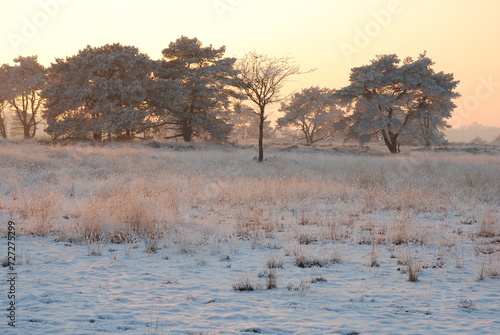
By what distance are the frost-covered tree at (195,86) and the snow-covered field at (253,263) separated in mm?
24719

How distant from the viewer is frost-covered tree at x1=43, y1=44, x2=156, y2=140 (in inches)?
1234

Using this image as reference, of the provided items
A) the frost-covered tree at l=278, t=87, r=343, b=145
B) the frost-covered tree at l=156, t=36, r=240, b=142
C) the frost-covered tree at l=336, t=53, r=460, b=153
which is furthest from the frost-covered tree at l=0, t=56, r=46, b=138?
the frost-covered tree at l=336, t=53, r=460, b=153

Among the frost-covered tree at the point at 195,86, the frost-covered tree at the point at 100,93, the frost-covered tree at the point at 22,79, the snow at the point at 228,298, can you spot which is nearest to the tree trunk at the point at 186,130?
the frost-covered tree at the point at 195,86

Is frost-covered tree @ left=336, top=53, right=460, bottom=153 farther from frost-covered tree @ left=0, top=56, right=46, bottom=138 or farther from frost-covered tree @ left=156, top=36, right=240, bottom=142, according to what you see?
frost-covered tree @ left=0, top=56, right=46, bottom=138

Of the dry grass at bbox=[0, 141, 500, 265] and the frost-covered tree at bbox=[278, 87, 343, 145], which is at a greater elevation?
the frost-covered tree at bbox=[278, 87, 343, 145]

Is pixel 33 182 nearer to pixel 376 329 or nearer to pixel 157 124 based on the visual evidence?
pixel 376 329

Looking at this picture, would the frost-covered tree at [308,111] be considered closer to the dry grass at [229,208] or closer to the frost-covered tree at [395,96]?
the frost-covered tree at [395,96]

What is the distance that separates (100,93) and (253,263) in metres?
30.1

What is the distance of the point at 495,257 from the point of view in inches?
222

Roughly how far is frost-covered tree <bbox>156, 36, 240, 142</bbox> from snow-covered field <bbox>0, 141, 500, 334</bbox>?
2472 centimetres

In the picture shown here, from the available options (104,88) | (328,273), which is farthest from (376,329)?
(104,88)

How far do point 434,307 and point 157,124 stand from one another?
114 feet

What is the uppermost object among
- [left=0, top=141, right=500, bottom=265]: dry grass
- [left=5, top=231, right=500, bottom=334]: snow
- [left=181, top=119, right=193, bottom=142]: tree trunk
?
[left=181, top=119, right=193, bottom=142]: tree trunk

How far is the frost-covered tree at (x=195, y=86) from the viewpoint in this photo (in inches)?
1369
